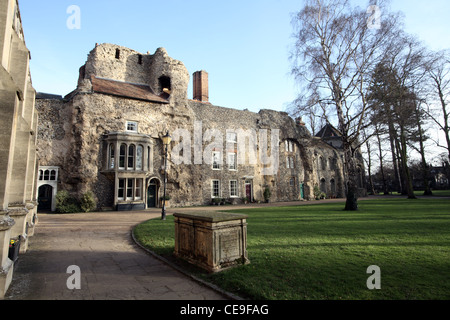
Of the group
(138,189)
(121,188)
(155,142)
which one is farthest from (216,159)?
(121,188)

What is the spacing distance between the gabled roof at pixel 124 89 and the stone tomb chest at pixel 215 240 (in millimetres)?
19214

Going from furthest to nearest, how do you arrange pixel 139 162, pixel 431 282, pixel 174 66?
pixel 174 66, pixel 139 162, pixel 431 282

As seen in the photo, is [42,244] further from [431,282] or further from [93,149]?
[93,149]

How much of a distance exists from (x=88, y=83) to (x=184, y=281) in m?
21.0

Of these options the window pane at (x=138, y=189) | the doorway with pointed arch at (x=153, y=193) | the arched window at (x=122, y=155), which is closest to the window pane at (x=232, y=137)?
the doorway with pointed arch at (x=153, y=193)

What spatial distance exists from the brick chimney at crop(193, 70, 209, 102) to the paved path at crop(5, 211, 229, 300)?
973 inches

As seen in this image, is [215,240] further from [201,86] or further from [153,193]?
[201,86]

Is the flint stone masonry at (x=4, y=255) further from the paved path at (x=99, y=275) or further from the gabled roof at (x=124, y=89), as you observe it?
the gabled roof at (x=124, y=89)

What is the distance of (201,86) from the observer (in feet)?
101

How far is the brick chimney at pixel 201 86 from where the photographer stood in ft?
100

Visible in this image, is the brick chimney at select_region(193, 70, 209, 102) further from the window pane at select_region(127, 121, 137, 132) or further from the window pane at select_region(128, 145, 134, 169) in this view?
the window pane at select_region(128, 145, 134, 169)

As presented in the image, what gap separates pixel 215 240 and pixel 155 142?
762 inches
